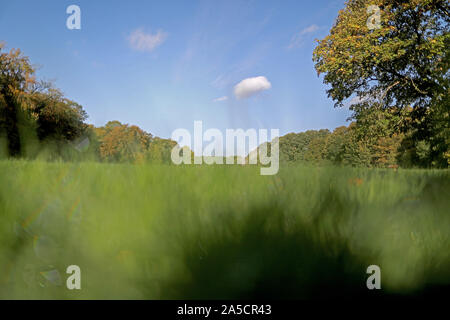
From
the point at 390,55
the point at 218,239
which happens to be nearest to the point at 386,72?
the point at 390,55

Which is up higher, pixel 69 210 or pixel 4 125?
pixel 4 125

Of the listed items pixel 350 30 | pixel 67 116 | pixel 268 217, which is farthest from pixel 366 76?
pixel 268 217

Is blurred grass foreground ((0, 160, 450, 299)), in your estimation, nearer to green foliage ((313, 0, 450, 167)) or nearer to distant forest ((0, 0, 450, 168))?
distant forest ((0, 0, 450, 168))

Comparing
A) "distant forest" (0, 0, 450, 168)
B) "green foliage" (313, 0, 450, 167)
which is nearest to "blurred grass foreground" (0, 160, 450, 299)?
"distant forest" (0, 0, 450, 168)

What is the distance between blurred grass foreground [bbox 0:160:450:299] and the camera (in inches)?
30.5

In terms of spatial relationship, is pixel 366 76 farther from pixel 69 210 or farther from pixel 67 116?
pixel 69 210

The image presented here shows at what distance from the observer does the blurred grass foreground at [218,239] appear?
77 cm

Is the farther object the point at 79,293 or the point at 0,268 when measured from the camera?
the point at 0,268

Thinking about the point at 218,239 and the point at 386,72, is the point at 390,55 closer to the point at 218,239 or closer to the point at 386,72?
the point at 386,72

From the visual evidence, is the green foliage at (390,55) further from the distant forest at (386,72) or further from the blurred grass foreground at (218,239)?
the blurred grass foreground at (218,239)

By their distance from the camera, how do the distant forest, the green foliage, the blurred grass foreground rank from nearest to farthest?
the blurred grass foreground → the distant forest → the green foliage

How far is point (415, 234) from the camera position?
953 millimetres

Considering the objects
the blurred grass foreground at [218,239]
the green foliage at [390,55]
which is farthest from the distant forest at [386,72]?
the blurred grass foreground at [218,239]
